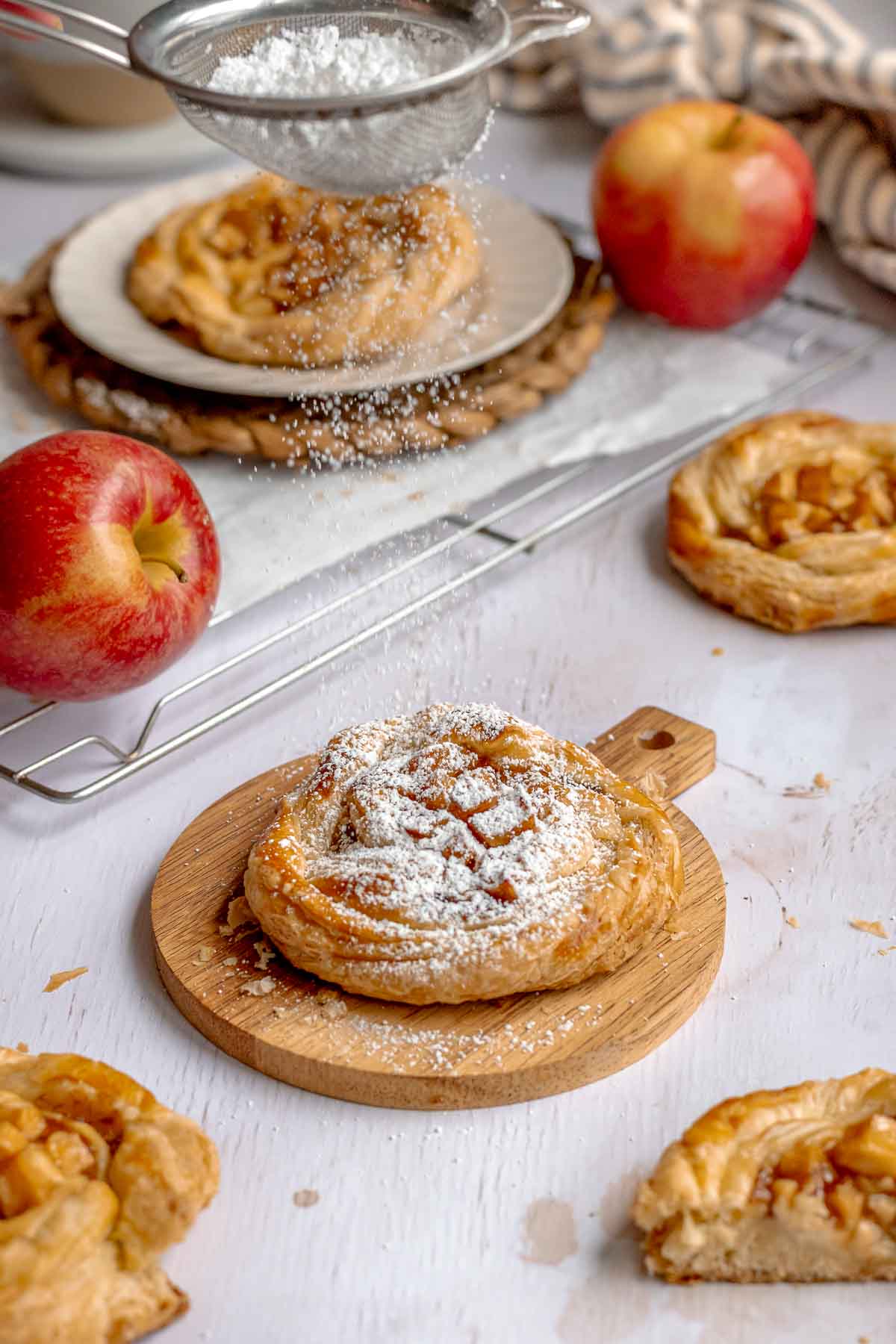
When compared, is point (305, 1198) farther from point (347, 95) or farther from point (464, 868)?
point (347, 95)

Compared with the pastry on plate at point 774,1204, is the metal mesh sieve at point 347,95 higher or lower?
higher

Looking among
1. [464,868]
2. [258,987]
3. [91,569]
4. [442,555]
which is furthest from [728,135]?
[258,987]

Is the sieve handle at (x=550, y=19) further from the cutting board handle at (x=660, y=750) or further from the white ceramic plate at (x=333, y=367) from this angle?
the cutting board handle at (x=660, y=750)

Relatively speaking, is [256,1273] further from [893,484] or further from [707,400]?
[707,400]

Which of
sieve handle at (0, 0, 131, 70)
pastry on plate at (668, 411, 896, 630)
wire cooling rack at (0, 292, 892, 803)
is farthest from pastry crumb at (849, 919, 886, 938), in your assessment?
sieve handle at (0, 0, 131, 70)

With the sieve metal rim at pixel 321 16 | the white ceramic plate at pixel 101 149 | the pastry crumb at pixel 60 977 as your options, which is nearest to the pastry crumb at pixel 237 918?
the pastry crumb at pixel 60 977
